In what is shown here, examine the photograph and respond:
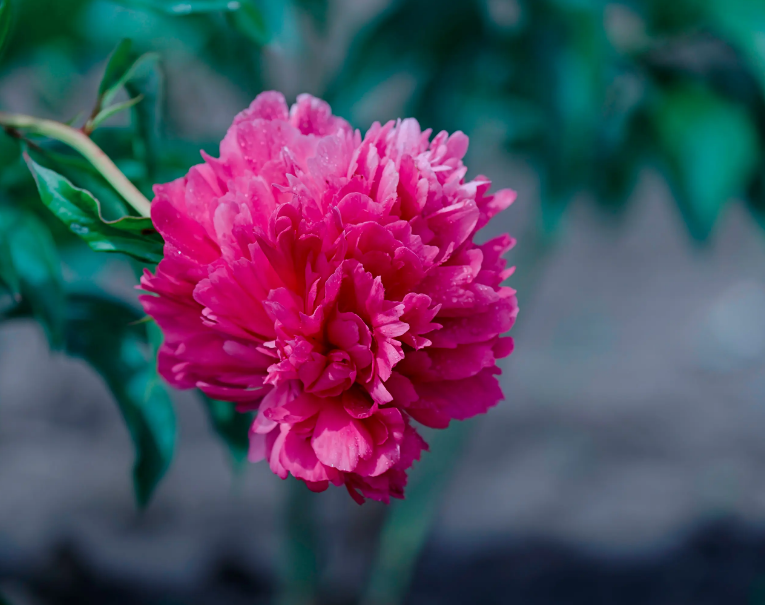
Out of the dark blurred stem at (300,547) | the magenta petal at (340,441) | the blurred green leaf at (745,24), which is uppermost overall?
the blurred green leaf at (745,24)

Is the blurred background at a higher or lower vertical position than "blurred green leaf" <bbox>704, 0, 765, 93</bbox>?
lower

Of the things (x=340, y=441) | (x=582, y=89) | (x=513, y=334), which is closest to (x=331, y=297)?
(x=340, y=441)

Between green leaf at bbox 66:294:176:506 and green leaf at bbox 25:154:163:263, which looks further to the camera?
green leaf at bbox 66:294:176:506

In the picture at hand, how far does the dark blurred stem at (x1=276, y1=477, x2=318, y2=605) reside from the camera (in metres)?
1.04

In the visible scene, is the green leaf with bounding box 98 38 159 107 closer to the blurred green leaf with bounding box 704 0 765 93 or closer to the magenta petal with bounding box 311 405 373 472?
the magenta petal with bounding box 311 405 373 472

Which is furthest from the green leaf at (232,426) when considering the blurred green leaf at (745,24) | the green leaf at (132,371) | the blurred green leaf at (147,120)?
the blurred green leaf at (745,24)

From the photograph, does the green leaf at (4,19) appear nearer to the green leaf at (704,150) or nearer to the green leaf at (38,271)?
the green leaf at (38,271)

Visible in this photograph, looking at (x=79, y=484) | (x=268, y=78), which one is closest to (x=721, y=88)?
(x=268, y=78)

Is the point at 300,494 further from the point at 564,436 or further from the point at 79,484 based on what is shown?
the point at 564,436

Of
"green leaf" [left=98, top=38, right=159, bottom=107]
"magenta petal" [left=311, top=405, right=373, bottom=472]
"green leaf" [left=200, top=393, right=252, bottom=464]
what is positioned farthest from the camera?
"green leaf" [left=200, top=393, right=252, bottom=464]

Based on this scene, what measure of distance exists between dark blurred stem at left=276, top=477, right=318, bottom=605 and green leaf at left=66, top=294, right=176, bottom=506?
1.63 ft

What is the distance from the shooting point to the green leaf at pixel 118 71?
0.37m

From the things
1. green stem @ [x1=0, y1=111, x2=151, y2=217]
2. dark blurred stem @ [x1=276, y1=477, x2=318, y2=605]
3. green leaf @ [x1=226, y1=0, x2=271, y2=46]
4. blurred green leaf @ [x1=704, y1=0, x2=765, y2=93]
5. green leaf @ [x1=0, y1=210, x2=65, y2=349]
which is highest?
blurred green leaf @ [x1=704, y1=0, x2=765, y2=93]

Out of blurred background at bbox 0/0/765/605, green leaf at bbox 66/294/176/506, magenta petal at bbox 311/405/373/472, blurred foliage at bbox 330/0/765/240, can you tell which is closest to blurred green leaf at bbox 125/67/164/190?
blurred background at bbox 0/0/765/605
